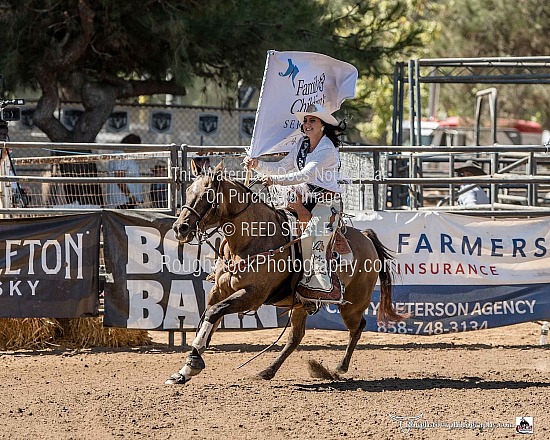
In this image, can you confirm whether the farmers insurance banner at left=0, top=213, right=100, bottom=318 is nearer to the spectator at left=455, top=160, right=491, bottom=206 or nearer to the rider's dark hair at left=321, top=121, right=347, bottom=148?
the rider's dark hair at left=321, top=121, right=347, bottom=148

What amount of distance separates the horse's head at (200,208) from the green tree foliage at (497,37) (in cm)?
2877

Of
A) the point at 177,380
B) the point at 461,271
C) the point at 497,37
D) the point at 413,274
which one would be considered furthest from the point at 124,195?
the point at 497,37

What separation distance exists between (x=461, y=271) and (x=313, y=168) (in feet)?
11.2

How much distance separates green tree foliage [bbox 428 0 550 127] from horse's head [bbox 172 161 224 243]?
28.8 meters

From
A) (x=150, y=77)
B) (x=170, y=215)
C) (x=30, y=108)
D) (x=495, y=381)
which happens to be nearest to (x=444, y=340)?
(x=495, y=381)

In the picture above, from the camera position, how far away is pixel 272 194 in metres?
9.05

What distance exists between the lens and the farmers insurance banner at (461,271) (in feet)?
34.4

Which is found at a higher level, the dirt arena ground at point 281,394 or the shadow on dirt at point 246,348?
the dirt arena ground at point 281,394

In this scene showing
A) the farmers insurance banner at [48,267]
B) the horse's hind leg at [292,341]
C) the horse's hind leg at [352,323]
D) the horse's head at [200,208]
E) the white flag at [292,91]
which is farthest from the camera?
the farmers insurance banner at [48,267]

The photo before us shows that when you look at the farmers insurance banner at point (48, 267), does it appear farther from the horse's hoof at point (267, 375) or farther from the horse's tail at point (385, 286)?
the horse's tail at point (385, 286)

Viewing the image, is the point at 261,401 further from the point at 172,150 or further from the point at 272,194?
the point at 172,150

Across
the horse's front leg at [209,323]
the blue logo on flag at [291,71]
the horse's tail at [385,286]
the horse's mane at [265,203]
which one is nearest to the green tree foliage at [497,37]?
the blue logo on flag at [291,71]

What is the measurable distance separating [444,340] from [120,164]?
6026 mm

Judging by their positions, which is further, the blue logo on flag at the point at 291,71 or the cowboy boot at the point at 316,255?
the blue logo on flag at the point at 291,71
